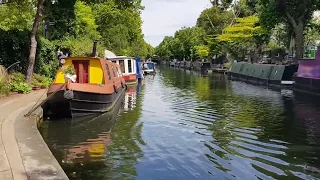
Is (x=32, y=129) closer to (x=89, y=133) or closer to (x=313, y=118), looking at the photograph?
(x=89, y=133)

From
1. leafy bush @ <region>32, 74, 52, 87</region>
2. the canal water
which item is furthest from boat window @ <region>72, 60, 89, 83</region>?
leafy bush @ <region>32, 74, 52, 87</region>

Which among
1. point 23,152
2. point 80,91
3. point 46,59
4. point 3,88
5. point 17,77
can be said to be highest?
point 46,59

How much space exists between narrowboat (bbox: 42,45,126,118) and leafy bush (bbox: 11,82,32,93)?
11.9ft

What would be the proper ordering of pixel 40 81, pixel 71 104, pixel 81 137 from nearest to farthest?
1. pixel 81 137
2. pixel 71 104
3. pixel 40 81

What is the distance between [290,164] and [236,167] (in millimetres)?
1164

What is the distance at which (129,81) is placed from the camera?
31656mm

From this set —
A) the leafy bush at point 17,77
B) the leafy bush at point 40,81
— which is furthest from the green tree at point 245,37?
the leafy bush at point 17,77

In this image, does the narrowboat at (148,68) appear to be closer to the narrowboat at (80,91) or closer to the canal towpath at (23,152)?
the narrowboat at (80,91)

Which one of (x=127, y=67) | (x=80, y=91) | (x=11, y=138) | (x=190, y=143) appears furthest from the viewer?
(x=127, y=67)

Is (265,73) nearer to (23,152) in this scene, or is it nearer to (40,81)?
(40,81)

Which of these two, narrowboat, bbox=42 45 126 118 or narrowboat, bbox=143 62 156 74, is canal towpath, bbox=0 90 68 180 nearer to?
narrowboat, bbox=42 45 126 118

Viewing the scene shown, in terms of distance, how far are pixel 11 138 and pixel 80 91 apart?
483 centimetres

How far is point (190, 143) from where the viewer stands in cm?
1052

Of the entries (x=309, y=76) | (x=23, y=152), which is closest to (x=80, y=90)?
(x=23, y=152)
